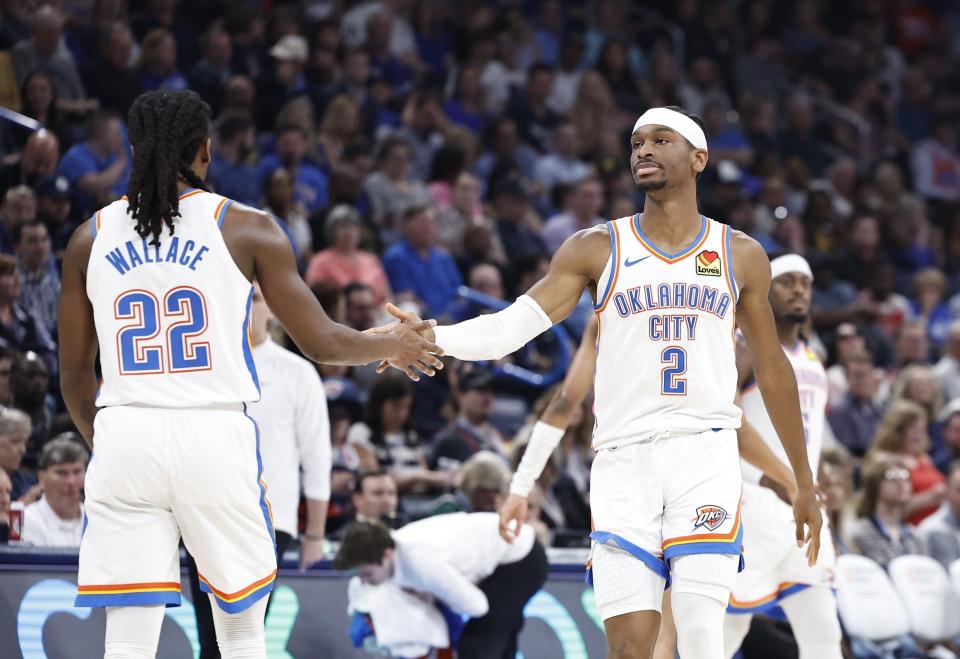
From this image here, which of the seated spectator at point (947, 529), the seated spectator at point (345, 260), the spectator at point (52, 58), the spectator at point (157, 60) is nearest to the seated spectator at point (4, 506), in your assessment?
the spectator at point (52, 58)

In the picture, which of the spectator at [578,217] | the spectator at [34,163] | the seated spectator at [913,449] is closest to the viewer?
the spectator at [34,163]

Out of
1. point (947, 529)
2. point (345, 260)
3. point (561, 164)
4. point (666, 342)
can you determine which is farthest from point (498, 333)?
point (561, 164)

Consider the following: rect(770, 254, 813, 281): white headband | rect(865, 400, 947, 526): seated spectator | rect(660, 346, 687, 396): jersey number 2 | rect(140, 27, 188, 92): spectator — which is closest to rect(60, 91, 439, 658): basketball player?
rect(660, 346, 687, 396): jersey number 2

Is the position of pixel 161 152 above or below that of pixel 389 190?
below

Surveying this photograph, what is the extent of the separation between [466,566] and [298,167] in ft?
16.9

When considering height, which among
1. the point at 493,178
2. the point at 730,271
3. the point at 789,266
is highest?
the point at 493,178

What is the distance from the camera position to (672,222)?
5453 millimetres

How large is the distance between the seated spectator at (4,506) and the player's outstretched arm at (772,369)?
3.70m

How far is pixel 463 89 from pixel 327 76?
5.76 ft

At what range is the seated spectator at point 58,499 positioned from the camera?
712 cm

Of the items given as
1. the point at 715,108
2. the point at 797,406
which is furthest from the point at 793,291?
the point at 715,108

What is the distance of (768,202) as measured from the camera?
14938 millimetres

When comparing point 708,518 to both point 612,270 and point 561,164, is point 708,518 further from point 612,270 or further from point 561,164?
point 561,164

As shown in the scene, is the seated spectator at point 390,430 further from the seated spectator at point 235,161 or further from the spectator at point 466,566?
the seated spectator at point 235,161
